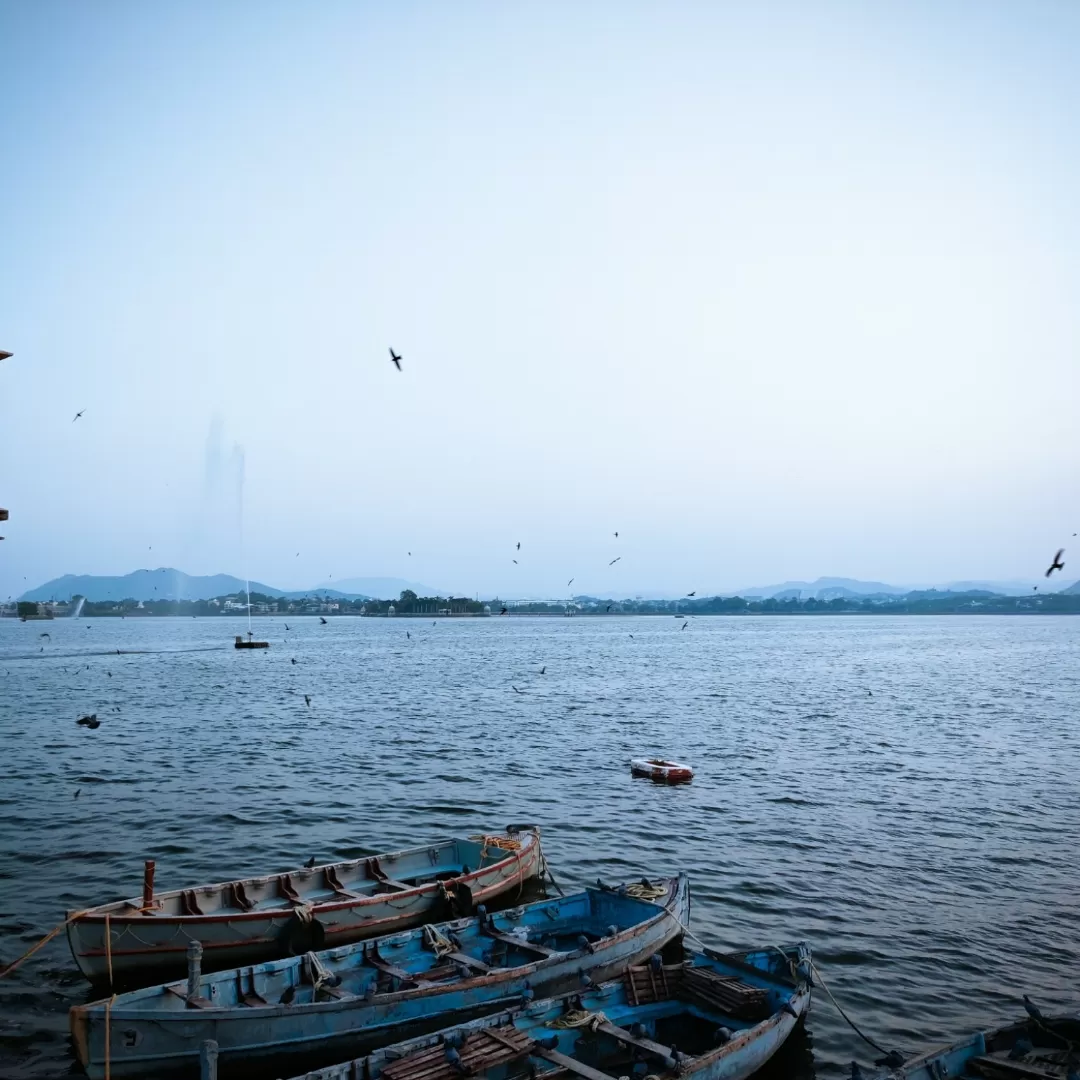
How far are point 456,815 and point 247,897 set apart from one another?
12.9 m

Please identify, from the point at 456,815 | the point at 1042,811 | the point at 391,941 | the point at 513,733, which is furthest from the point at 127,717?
the point at 1042,811

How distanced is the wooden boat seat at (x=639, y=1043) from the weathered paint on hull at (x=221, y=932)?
6877mm

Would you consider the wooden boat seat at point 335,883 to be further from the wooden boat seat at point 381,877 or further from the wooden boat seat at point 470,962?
the wooden boat seat at point 470,962

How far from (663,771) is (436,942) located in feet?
71.2

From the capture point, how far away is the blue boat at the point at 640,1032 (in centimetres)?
1253

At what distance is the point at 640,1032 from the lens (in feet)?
46.1

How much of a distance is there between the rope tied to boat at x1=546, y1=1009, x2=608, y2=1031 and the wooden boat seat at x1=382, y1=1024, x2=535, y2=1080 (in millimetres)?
878

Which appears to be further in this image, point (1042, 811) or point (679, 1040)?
point (1042, 811)

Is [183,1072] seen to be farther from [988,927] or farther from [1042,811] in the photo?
[1042,811]

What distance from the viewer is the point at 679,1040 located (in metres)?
14.9

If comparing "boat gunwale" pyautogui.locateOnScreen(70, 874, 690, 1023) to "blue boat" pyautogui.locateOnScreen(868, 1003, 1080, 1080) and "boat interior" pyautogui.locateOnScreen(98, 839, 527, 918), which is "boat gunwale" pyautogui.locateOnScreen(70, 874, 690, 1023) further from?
"blue boat" pyautogui.locateOnScreen(868, 1003, 1080, 1080)

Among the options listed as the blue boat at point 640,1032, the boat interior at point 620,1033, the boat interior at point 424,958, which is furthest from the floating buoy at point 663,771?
the boat interior at point 620,1033

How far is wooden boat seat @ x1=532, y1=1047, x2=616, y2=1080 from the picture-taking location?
1250 centimetres

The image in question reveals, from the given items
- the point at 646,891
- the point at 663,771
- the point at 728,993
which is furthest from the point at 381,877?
the point at 663,771
